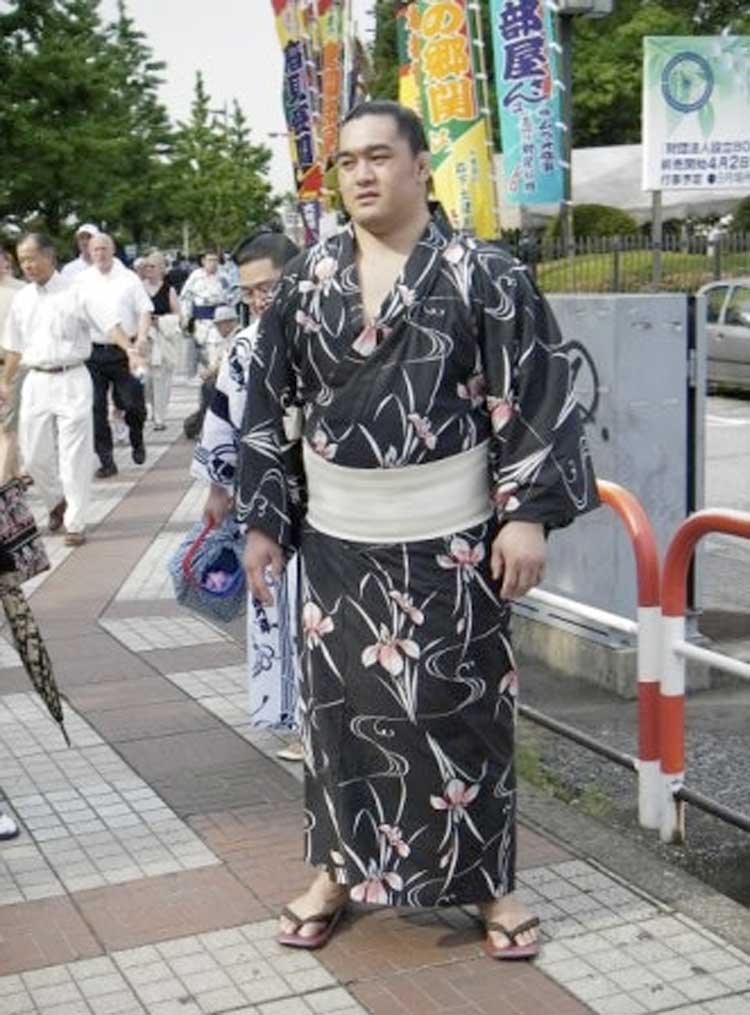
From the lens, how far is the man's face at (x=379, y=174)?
3.34m

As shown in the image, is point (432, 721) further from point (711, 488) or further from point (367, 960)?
point (711, 488)

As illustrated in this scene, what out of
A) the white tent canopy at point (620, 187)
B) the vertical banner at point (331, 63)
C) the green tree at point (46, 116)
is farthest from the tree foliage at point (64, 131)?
the vertical banner at point (331, 63)

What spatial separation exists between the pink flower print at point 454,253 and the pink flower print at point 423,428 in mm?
349

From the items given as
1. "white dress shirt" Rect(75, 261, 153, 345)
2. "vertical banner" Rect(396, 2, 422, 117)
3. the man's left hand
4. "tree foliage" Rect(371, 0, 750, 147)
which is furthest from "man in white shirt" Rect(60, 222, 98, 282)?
"tree foliage" Rect(371, 0, 750, 147)

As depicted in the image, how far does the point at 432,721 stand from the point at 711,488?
8.35m

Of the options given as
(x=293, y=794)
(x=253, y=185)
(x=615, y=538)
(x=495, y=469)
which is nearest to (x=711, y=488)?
(x=615, y=538)

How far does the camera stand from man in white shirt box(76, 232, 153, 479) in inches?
456

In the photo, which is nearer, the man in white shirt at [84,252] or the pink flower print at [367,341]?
the pink flower print at [367,341]

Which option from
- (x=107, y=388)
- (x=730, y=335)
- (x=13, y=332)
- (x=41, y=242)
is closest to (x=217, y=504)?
(x=41, y=242)

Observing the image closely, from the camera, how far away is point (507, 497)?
330 cm

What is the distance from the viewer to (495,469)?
3.38 meters

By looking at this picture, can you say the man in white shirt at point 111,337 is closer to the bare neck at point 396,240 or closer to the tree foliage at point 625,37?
the bare neck at point 396,240

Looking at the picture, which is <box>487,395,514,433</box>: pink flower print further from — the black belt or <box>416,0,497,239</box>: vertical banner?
<box>416,0,497,239</box>: vertical banner

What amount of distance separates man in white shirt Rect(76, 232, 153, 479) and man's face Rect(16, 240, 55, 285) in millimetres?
1629
